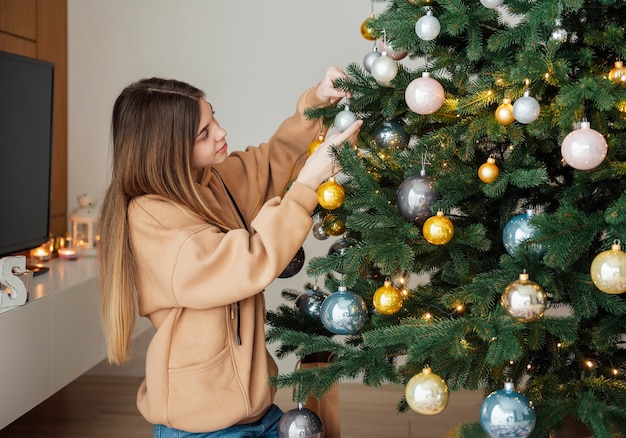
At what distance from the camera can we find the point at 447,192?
1.26 metres

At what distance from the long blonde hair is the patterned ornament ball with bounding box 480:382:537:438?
671 mm

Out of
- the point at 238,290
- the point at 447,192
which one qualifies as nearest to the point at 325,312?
the point at 238,290

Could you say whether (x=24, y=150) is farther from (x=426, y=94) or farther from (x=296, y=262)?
(x=426, y=94)

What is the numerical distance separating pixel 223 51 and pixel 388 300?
2204 mm

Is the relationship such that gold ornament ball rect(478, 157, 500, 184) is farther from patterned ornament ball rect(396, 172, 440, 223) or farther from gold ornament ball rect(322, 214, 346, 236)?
gold ornament ball rect(322, 214, 346, 236)

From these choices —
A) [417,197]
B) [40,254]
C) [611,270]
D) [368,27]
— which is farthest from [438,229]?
[40,254]

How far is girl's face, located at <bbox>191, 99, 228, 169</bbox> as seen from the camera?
1.60 metres

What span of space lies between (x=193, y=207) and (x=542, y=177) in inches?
28.2

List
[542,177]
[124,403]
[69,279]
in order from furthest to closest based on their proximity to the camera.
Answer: [124,403] → [69,279] → [542,177]

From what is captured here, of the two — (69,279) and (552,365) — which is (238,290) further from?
(69,279)

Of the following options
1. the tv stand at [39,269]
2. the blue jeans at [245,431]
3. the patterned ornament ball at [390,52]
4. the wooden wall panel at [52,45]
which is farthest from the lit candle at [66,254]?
the patterned ornament ball at [390,52]

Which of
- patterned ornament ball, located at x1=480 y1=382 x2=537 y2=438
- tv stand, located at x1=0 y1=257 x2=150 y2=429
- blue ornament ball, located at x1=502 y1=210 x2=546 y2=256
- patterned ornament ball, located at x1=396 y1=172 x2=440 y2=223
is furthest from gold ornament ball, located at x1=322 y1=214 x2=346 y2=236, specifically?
tv stand, located at x1=0 y1=257 x2=150 y2=429

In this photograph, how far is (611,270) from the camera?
1041 millimetres

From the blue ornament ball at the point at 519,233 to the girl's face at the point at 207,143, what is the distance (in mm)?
679
